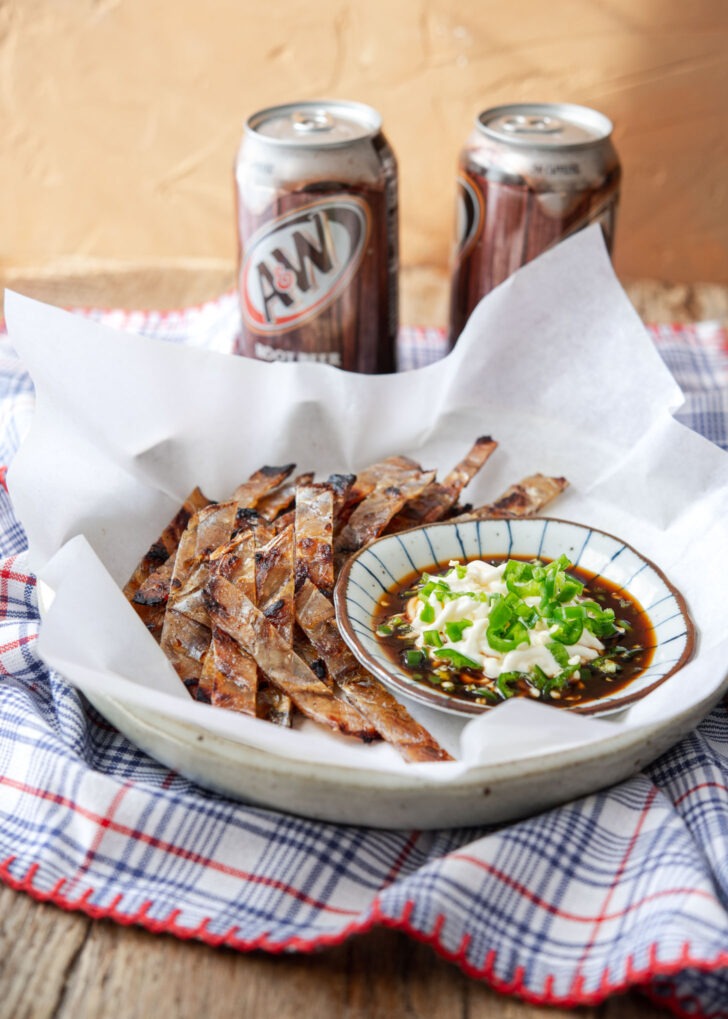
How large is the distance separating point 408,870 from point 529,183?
6.55ft

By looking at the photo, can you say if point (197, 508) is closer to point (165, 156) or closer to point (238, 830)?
point (238, 830)

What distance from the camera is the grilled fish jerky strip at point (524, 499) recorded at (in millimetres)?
2654

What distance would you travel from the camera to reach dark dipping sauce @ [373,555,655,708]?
2.04 metres

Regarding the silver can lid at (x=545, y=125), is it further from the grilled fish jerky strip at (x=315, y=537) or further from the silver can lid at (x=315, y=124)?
the grilled fish jerky strip at (x=315, y=537)

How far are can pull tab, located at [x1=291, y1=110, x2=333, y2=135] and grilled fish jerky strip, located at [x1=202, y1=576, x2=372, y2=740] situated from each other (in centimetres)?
148

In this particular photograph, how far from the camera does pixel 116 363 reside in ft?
8.88

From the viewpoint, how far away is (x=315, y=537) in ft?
7.72

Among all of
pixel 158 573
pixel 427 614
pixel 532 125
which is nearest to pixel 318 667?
pixel 427 614

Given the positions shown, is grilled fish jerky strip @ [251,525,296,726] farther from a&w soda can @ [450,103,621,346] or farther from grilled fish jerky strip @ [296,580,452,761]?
a&w soda can @ [450,103,621,346]

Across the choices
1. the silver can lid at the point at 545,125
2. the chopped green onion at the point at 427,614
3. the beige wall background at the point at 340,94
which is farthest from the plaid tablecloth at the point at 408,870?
the beige wall background at the point at 340,94

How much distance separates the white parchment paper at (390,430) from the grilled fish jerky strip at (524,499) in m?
0.08

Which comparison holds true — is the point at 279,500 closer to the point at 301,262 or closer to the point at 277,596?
the point at 277,596

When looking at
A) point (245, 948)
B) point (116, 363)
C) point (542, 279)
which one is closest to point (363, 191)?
point (542, 279)

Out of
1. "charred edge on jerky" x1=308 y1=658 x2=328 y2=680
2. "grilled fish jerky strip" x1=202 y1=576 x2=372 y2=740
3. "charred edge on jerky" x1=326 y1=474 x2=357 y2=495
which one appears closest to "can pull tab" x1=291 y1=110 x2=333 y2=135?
"charred edge on jerky" x1=326 y1=474 x2=357 y2=495
